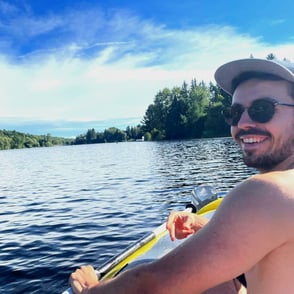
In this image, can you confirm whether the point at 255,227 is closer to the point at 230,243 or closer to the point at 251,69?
the point at 230,243

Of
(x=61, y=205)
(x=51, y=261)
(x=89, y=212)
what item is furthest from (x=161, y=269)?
(x=61, y=205)

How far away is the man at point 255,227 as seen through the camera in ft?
4.61

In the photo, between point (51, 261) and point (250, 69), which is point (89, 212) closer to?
point (51, 261)

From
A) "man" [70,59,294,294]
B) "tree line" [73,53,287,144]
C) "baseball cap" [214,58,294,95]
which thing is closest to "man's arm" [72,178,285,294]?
"man" [70,59,294,294]

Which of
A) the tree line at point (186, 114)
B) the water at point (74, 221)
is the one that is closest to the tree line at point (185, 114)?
the tree line at point (186, 114)

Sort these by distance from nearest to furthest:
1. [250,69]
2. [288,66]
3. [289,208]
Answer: [289,208] → [288,66] → [250,69]

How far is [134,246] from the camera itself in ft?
14.9

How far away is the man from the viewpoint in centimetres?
140

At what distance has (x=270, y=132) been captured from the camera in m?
1.89

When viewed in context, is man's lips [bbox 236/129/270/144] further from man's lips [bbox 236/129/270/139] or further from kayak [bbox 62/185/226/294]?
kayak [bbox 62/185/226/294]

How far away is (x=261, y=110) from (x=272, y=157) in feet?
0.76

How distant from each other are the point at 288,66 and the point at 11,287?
232 inches

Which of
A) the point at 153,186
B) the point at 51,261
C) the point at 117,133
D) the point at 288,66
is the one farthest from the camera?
the point at 117,133

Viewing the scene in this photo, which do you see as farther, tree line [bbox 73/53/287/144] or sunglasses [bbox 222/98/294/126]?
tree line [bbox 73/53/287/144]
